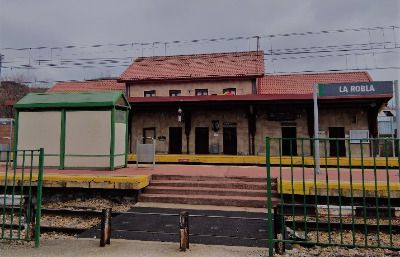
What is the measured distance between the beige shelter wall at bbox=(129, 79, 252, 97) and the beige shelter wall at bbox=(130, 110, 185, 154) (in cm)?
280

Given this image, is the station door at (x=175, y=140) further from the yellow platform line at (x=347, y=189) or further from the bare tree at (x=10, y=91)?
the bare tree at (x=10, y=91)

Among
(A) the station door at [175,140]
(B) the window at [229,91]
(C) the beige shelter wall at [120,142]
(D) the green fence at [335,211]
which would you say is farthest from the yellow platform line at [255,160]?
(B) the window at [229,91]

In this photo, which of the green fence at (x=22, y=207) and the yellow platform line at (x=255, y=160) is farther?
the yellow platform line at (x=255, y=160)

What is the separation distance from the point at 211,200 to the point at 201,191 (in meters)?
0.58

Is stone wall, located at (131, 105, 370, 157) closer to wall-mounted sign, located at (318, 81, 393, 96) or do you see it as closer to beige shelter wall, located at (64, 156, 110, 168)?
wall-mounted sign, located at (318, 81, 393, 96)

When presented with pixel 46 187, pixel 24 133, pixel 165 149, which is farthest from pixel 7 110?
pixel 46 187

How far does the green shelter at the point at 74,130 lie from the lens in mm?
9938

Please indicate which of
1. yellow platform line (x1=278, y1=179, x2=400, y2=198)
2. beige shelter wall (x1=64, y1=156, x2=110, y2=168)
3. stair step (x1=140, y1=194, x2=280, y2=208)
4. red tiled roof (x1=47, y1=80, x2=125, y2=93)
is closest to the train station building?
red tiled roof (x1=47, y1=80, x2=125, y2=93)

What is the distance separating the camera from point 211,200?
25.0ft

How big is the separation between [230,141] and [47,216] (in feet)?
43.2

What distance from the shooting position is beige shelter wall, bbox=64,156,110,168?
9.94 meters

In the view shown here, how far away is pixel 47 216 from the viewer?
6.99 m

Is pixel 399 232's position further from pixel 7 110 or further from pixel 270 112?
pixel 7 110

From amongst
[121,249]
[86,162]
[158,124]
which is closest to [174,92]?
[158,124]
